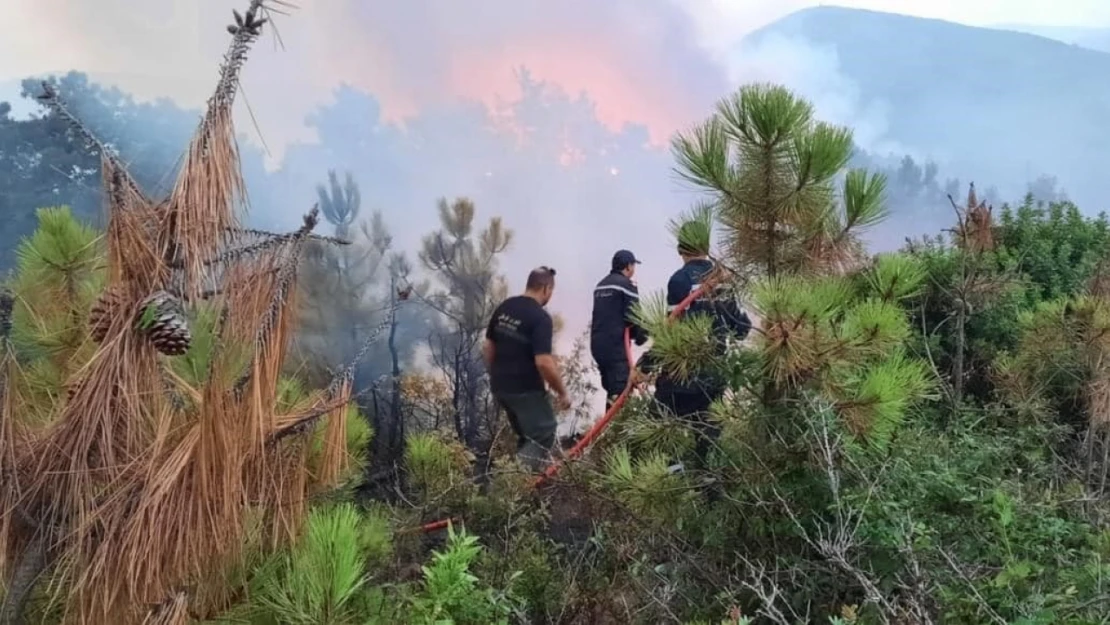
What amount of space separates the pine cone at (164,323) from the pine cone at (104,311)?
56 mm

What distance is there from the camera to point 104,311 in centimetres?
106

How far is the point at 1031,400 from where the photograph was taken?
3.08 meters

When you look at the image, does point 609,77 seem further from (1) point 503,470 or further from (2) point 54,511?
(2) point 54,511

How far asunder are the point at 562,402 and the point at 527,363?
0.76ft

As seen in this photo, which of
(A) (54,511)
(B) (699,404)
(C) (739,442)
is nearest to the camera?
(A) (54,511)

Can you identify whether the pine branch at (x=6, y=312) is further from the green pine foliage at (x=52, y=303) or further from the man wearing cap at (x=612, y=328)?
the man wearing cap at (x=612, y=328)

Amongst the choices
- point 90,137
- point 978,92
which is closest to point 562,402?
point 90,137

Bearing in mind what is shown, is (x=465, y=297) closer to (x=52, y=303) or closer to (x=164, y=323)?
(x=52, y=303)

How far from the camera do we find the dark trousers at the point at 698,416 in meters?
1.99

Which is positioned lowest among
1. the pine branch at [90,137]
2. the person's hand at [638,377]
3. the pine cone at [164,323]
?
the person's hand at [638,377]

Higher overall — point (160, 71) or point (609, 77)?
point (609, 77)

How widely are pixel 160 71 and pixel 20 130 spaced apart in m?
0.60

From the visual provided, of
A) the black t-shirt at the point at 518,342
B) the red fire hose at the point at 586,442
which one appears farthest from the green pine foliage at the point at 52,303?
the black t-shirt at the point at 518,342

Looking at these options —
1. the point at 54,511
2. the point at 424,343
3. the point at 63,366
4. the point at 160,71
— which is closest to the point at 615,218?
the point at 424,343
